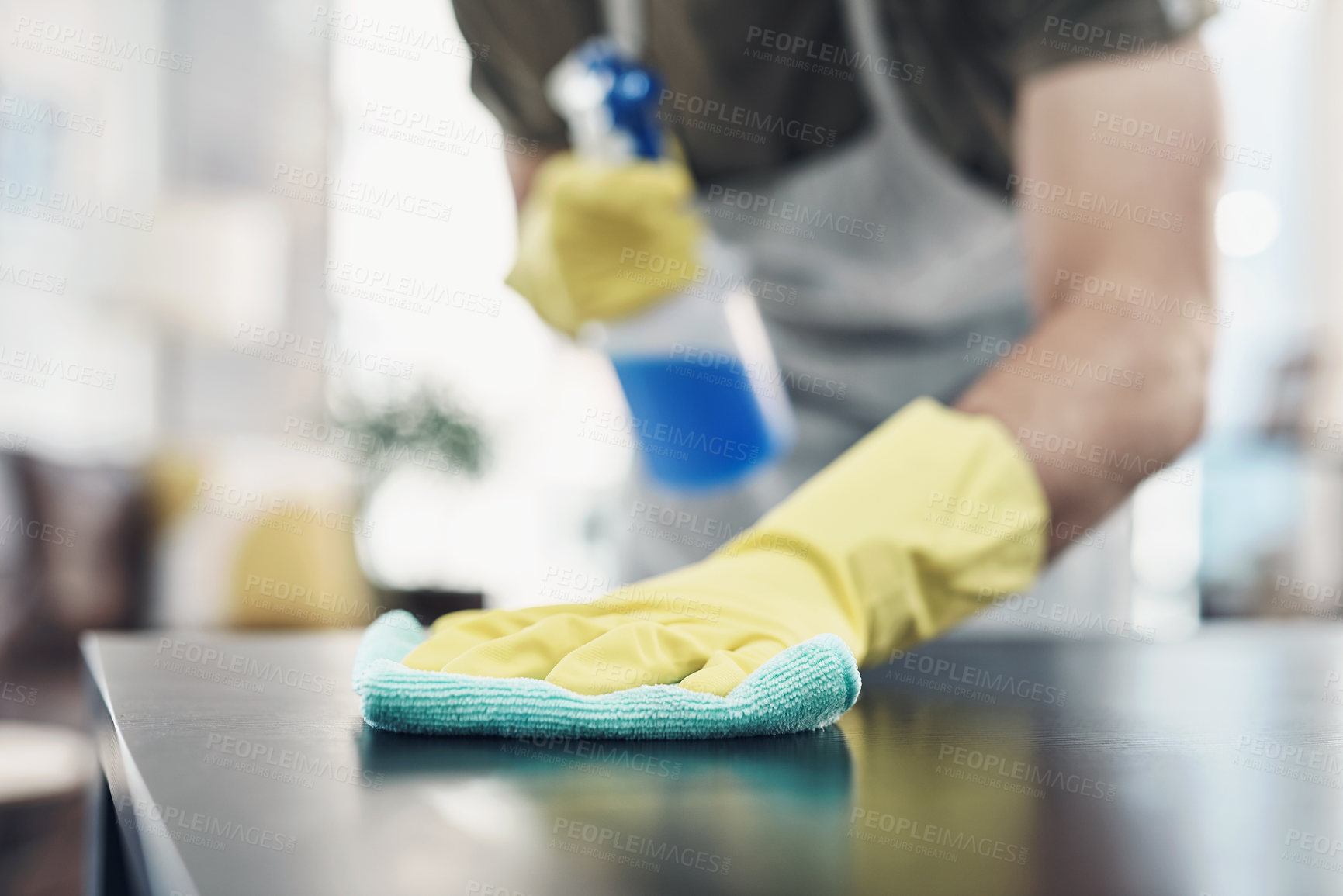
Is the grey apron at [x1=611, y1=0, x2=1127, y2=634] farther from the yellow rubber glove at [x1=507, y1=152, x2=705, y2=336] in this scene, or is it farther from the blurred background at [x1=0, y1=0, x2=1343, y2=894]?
the blurred background at [x1=0, y1=0, x2=1343, y2=894]

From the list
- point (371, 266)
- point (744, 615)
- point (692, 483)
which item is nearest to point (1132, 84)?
point (692, 483)

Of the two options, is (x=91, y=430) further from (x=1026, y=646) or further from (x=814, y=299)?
(x=1026, y=646)

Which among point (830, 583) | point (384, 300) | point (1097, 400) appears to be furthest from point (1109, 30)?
point (384, 300)

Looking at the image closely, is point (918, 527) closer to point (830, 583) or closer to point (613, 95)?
point (830, 583)

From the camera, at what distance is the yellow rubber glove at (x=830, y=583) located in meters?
0.43

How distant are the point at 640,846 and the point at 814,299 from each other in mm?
862

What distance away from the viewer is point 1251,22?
4.04 m

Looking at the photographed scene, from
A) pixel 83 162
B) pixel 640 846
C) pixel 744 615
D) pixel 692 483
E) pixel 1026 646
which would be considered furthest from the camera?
pixel 83 162

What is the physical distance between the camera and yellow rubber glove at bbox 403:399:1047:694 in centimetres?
43

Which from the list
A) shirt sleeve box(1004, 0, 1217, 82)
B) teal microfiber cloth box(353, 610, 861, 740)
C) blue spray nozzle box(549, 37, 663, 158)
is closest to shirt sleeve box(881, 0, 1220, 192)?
shirt sleeve box(1004, 0, 1217, 82)

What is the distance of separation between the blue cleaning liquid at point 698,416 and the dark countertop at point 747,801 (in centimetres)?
36

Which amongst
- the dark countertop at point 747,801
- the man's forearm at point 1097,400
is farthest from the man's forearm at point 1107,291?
the dark countertop at point 747,801

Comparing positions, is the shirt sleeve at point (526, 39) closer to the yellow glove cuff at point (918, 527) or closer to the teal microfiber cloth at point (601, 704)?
the yellow glove cuff at point (918, 527)

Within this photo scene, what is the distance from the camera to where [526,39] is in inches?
52.0
